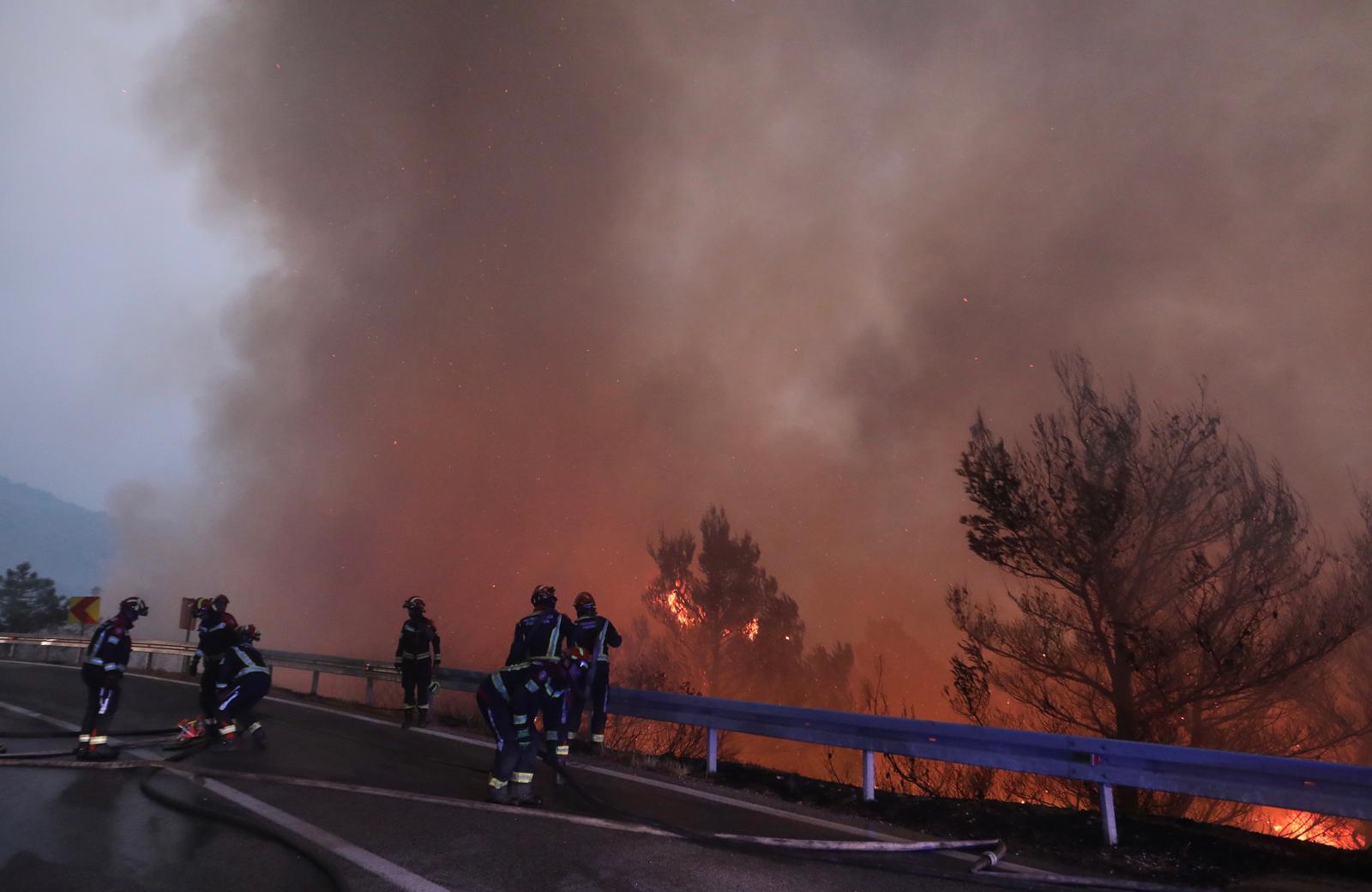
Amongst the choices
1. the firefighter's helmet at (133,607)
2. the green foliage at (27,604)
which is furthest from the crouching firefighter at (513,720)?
the green foliage at (27,604)

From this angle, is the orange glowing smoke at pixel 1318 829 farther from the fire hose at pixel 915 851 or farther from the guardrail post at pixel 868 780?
the fire hose at pixel 915 851

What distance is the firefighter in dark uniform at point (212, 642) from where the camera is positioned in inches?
349

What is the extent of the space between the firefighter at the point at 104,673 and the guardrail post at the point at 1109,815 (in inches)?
329

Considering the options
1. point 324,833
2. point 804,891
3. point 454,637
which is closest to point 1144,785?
point 804,891

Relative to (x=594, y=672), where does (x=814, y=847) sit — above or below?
below

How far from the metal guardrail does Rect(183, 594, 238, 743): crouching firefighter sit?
Result: 14.9 ft

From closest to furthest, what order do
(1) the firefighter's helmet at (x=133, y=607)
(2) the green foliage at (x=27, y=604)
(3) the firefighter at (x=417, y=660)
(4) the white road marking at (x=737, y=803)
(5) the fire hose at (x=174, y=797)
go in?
1. (5) the fire hose at (x=174, y=797)
2. (4) the white road marking at (x=737, y=803)
3. (1) the firefighter's helmet at (x=133, y=607)
4. (3) the firefighter at (x=417, y=660)
5. (2) the green foliage at (x=27, y=604)

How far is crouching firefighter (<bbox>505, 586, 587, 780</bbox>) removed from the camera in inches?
263

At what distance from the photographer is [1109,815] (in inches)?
209

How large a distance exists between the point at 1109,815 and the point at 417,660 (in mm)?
8423

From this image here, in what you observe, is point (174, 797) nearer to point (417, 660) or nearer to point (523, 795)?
point (523, 795)

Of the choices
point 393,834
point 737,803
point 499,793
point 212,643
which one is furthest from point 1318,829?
point 212,643

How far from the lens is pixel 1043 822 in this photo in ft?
18.9

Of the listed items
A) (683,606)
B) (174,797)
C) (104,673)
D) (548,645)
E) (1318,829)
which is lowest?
(1318,829)
